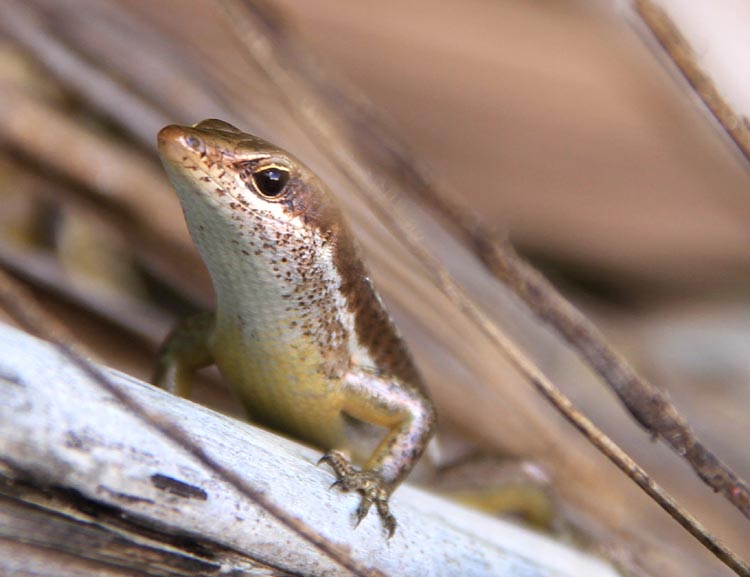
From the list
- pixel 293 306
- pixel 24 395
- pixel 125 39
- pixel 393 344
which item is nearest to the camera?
pixel 24 395

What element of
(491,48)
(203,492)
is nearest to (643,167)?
(491,48)

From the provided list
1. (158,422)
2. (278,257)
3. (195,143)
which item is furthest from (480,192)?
(158,422)

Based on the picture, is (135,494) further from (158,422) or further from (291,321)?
(291,321)

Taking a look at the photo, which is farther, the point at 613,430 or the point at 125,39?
the point at 613,430

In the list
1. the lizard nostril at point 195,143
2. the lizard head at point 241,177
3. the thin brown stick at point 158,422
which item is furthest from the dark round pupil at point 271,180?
the thin brown stick at point 158,422

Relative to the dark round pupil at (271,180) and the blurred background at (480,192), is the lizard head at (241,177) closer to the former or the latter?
the dark round pupil at (271,180)

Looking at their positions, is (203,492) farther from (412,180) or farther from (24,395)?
(412,180)

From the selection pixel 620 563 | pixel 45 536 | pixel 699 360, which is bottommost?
pixel 45 536
